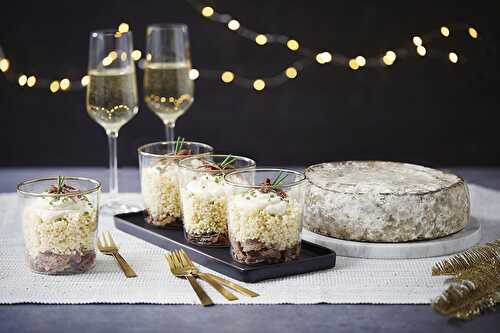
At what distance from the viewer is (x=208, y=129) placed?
3.00m

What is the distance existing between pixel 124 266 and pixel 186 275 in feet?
0.52

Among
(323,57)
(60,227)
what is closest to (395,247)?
(60,227)

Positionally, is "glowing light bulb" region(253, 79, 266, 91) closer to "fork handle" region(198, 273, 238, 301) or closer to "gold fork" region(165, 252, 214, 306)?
"gold fork" region(165, 252, 214, 306)

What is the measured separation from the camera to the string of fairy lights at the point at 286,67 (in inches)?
114

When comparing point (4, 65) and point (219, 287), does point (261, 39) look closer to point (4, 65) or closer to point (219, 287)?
point (4, 65)

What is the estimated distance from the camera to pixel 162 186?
1.97 meters

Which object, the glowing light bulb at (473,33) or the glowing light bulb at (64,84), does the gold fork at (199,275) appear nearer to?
the glowing light bulb at (64,84)

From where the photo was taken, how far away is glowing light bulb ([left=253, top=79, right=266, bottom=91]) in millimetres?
2967

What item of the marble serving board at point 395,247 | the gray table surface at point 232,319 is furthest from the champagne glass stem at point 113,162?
the gray table surface at point 232,319

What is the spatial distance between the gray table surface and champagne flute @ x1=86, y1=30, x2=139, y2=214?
0.73 meters

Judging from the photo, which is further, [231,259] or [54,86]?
[54,86]

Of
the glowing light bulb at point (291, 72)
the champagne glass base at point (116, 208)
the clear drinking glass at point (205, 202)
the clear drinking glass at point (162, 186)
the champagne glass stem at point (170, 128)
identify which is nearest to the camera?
the clear drinking glass at point (205, 202)

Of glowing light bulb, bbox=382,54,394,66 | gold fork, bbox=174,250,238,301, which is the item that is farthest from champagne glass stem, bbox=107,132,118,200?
glowing light bulb, bbox=382,54,394,66

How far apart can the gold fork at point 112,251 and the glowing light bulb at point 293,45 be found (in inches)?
46.6
